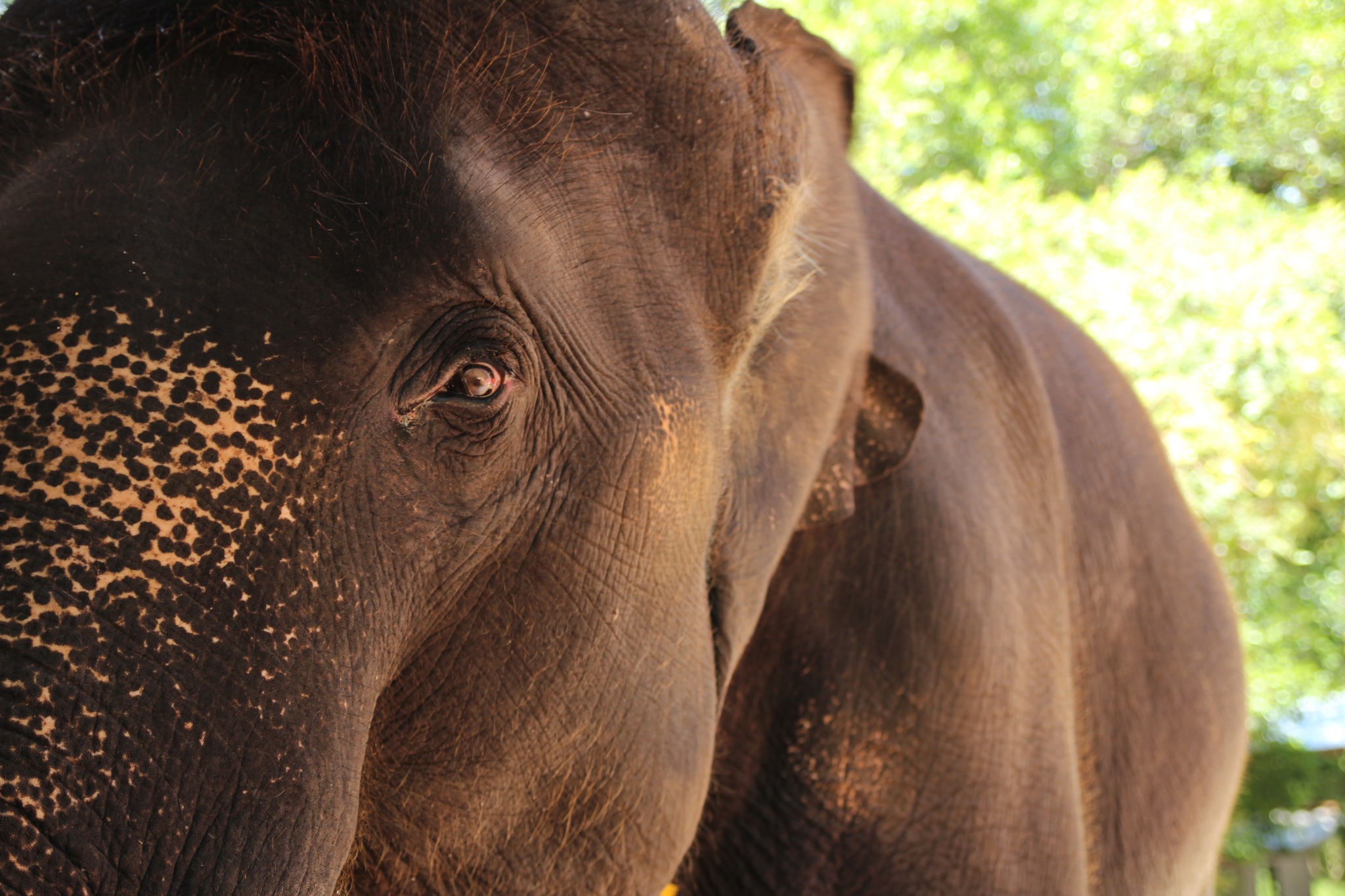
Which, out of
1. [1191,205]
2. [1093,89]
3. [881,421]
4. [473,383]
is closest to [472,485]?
[473,383]

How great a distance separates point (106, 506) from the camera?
92 cm

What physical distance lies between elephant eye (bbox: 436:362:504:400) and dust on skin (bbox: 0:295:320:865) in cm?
17

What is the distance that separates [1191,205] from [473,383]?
7913mm

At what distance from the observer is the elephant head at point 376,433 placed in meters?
0.91

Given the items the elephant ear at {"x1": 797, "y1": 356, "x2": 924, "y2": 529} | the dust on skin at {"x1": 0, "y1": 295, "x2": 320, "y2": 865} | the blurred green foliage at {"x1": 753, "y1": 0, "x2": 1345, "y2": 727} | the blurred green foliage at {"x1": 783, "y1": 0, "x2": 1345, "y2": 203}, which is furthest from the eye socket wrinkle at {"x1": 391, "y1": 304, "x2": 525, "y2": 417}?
the blurred green foliage at {"x1": 783, "y1": 0, "x2": 1345, "y2": 203}

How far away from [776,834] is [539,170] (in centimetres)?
106

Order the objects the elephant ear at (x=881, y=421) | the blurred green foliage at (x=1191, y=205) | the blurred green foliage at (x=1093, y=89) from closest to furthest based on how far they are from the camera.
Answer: the elephant ear at (x=881, y=421)
the blurred green foliage at (x=1191, y=205)
the blurred green foliage at (x=1093, y=89)

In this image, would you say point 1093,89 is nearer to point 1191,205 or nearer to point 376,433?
point 1191,205

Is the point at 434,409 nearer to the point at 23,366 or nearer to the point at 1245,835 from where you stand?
the point at 23,366

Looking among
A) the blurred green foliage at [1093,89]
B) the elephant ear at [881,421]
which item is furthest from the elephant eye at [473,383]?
the blurred green foliage at [1093,89]

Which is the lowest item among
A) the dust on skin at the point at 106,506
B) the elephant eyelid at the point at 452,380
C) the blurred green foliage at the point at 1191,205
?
the dust on skin at the point at 106,506

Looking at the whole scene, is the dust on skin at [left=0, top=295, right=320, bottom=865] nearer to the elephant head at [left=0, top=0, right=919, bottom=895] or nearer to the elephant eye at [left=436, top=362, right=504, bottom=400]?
the elephant head at [left=0, top=0, right=919, bottom=895]

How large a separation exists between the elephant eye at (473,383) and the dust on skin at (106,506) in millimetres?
166

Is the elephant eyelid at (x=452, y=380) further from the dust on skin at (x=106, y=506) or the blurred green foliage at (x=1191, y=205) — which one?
the blurred green foliage at (x=1191, y=205)
